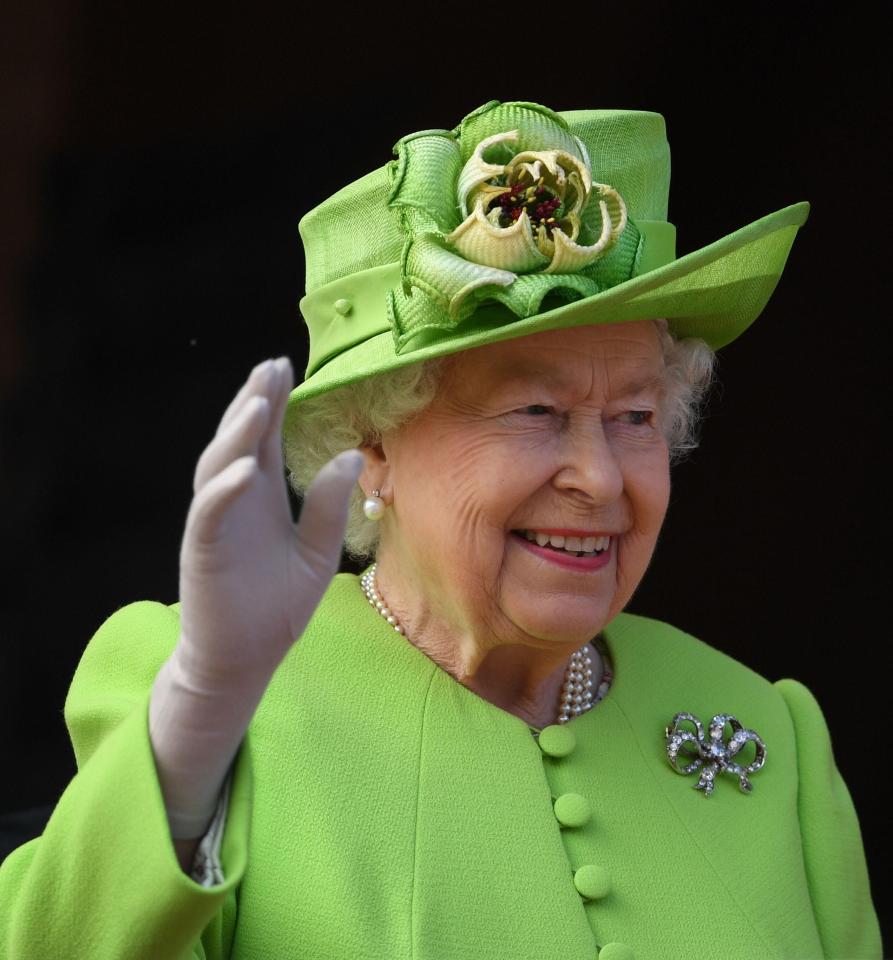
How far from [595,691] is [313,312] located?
766mm

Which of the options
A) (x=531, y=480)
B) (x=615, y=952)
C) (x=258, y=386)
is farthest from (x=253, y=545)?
(x=615, y=952)

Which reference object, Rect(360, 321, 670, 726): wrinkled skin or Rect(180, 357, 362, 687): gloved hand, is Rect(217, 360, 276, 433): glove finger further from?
Rect(360, 321, 670, 726): wrinkled skin

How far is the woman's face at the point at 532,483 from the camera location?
223 centimetres

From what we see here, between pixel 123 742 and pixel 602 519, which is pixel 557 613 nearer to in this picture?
pixel 602 519

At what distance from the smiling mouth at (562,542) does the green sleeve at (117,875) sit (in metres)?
0.63

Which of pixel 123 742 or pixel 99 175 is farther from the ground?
pixel 99 175

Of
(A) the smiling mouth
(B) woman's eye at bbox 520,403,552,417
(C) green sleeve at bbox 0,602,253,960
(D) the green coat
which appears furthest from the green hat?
(C) green sleeve at bbox 0,602,253,960

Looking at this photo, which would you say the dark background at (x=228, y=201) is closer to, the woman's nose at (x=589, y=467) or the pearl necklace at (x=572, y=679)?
the pearl necklace at (x=572, y=679)

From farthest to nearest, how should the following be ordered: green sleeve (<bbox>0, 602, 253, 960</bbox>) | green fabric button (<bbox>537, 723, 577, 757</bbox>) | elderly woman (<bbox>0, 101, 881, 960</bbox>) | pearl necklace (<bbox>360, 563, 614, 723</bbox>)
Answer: pearl necklace (<bbox>360, 563, 614, 723</bbox>)
green fabric button (<bbox>537, 723, 577, 757</bbox>)
elderly woman (<bbox>0, 101, 881, 960</bbox>)
green sleeve (<bbox>0, 602, 253, 960</bbox>)

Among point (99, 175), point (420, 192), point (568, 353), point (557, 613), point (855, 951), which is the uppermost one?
point (99, 175)

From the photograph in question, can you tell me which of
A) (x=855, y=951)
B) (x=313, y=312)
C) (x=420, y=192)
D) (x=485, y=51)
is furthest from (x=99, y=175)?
(x=855, y=951)

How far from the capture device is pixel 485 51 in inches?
143

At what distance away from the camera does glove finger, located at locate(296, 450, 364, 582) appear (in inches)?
65.2

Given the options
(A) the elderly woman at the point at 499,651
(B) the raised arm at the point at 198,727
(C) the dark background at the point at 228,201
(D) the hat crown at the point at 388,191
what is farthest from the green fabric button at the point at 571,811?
(C) the dark background at the point at 228,201
